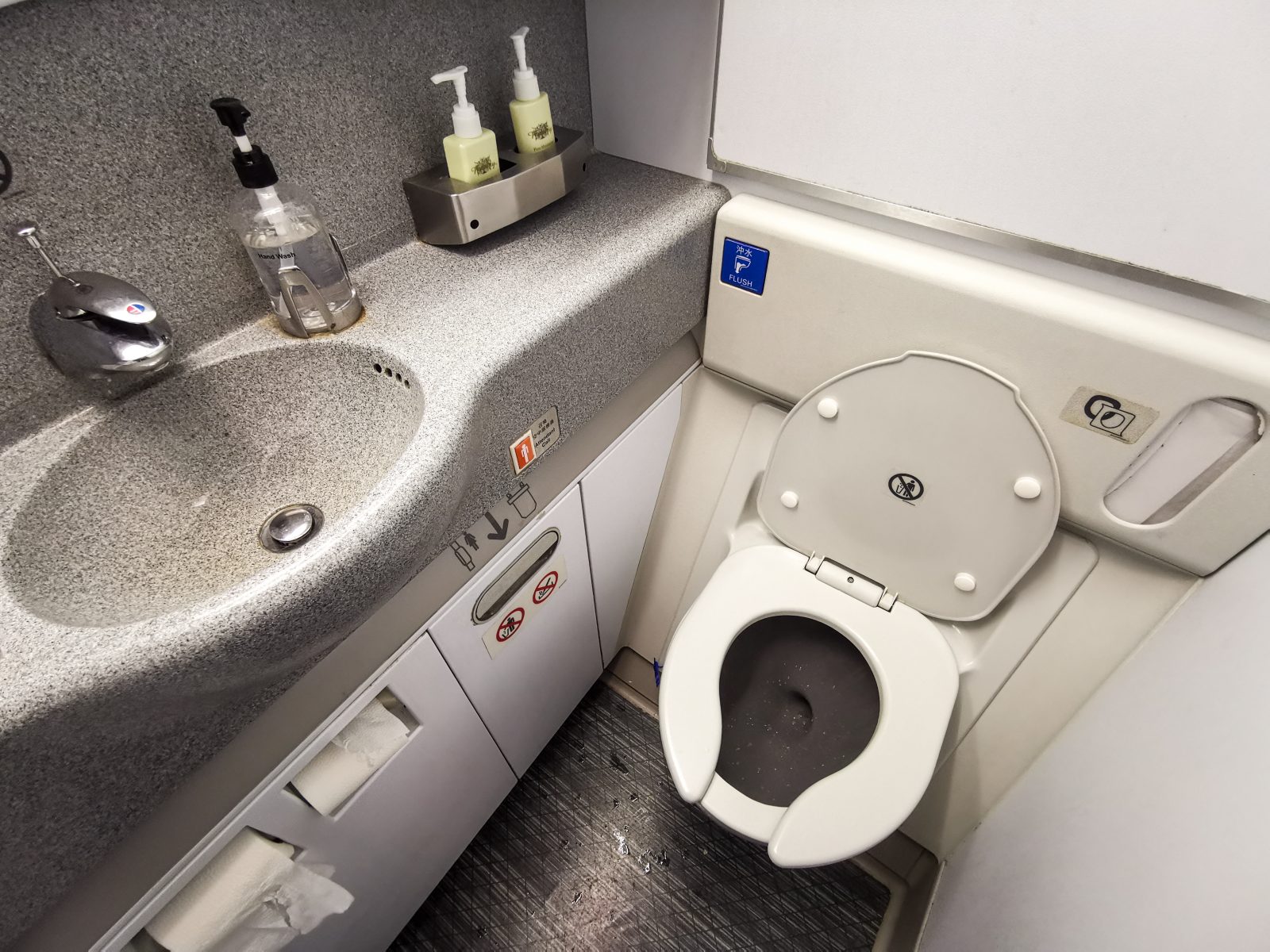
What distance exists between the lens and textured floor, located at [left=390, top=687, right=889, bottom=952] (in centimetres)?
100

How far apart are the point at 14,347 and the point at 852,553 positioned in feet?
3.02

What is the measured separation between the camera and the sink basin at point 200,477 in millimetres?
438

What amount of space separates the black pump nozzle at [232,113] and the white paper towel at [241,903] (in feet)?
1.94

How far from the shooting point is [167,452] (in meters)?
0.53

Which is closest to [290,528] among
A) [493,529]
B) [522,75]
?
[493,529]

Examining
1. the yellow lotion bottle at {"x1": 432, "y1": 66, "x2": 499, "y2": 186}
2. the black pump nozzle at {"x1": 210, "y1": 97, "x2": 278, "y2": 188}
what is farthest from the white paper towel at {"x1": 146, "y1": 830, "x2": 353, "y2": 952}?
the yellow lotion bottle at {"x1": 432, "y1": 66, "x2": 499, "y2": 186}

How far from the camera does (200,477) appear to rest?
0.55 meters

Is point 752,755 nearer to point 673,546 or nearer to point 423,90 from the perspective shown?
point 673,546

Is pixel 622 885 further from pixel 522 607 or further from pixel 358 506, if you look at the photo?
pixel 358 506

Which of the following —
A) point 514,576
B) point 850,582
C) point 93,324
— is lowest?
point 850,582

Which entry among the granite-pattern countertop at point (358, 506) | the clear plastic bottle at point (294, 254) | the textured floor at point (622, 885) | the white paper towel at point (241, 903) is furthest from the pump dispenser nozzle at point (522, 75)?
the textured floor at point (622, 885)

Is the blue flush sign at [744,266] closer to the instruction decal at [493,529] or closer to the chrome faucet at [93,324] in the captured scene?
the instruction decal at [493,529]

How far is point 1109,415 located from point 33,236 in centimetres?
93

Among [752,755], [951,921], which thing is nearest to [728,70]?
[752,755]
